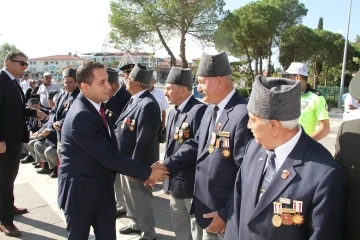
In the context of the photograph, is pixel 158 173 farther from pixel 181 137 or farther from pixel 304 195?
pixel 304 195

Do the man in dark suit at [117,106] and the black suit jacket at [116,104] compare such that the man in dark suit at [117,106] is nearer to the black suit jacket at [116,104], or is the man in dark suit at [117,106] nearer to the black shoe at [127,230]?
→ the black suit jacket at [116,104]

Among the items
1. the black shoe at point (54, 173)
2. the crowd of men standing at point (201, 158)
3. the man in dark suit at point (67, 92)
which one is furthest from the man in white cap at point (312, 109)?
the black shoe at point (54, 173)

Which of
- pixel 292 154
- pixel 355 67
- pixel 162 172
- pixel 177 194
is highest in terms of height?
pixel 355 67

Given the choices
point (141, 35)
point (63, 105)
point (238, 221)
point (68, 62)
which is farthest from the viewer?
point (68, 62)

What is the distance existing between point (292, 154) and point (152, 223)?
8.13 ft

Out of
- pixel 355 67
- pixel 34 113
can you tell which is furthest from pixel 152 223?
pixel 355 67

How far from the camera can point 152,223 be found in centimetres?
356

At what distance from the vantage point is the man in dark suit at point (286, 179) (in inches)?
53.8

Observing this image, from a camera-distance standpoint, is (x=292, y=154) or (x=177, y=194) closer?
(x=292, y=154)

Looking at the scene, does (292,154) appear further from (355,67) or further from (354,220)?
(355,67)

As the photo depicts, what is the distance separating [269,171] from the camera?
1.62 meters

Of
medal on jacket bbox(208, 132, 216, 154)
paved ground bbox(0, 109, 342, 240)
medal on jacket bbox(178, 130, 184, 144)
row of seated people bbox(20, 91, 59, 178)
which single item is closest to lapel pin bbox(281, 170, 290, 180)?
medal on jacket bbox(208, 132, 216, 154)

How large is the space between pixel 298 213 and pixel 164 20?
24.1m

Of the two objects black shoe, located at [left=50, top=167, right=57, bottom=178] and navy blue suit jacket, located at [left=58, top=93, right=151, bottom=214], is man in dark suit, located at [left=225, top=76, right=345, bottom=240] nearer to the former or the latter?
navy blue suit jacket, located at [left=58, top=93, right=151, bottom=214]
